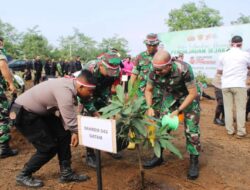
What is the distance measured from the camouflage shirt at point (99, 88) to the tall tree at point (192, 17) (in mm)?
40574

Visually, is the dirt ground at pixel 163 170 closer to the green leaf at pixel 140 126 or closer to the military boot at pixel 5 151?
the military boot at pixel 5 151

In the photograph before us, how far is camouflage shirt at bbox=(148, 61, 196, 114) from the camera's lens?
3404 millimetres

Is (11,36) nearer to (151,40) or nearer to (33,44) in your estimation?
(33,44)

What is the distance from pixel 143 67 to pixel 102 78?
99 centimetres

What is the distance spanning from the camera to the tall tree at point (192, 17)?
43094mm

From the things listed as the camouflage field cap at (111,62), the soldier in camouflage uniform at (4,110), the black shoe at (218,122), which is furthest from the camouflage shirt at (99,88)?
the black shoe at (218,122)

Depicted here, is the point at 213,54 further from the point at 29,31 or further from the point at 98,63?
the point at 29,31

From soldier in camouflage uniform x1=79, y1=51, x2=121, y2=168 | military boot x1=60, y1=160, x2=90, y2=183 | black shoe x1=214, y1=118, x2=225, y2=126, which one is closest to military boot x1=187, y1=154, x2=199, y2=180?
soldier in camouflage uniform x1=79, y1=51, x2=121, y2=168

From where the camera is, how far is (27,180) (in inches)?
135

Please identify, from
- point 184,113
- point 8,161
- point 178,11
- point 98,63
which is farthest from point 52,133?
point 178,11

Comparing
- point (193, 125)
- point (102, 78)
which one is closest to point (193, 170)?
point (193, 125)

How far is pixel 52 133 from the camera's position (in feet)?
11.4

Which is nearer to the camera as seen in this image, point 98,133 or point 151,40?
point 98,133

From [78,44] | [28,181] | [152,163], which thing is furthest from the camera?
[78,44]
